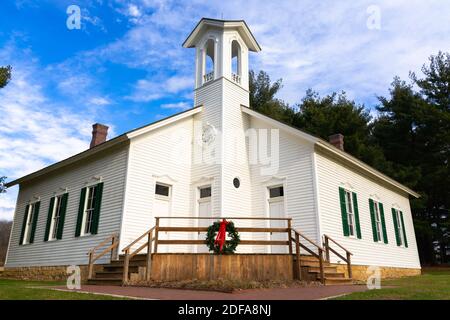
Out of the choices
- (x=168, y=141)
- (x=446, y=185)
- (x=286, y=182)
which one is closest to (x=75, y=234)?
(x=168, y=141)

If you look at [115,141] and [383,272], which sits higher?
[115,141]

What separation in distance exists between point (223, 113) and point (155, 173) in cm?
358

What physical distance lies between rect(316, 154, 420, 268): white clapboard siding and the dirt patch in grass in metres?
3.43

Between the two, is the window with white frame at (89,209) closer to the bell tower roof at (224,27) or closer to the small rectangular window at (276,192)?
the small rectangular window at (276,192)

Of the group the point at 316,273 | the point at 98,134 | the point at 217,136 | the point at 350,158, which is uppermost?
the point at 98,134

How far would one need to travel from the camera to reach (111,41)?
12.9 metres

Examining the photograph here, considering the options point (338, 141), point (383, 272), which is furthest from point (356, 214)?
point (338, 141)

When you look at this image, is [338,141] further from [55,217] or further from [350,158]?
[55,217]

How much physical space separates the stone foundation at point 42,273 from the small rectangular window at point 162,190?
10.4 ft

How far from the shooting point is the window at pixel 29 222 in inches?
676

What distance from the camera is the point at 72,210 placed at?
14.7 m

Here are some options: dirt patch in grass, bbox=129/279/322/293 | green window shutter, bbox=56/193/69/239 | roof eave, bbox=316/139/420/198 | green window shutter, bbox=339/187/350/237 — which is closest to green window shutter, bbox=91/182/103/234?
green window shutter, bbox=56/193/69/239

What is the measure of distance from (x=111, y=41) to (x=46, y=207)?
8.21 m

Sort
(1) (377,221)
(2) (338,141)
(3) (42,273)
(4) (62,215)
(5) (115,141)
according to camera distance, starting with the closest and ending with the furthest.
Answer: (5) (115,141)
(3) (42,273)
(4) (62,215)
(1) (377,221)
(2) (338,141)
